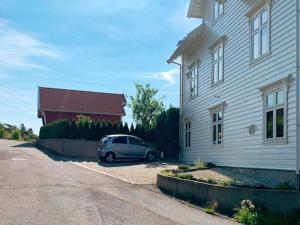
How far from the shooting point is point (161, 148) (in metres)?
30.0

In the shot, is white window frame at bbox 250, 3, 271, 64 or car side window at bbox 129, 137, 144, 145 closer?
white window frame at bbox 250, 3, 271, 64

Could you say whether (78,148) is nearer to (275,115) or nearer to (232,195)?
(275,115)

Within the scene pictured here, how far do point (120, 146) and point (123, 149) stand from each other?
10.5 inches

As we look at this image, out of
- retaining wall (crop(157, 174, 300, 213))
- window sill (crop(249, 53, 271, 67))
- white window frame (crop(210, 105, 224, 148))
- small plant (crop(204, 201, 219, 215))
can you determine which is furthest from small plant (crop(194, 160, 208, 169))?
small plant (crop(204, 201, 219, 215))

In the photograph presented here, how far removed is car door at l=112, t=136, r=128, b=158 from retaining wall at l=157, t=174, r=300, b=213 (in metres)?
13.3

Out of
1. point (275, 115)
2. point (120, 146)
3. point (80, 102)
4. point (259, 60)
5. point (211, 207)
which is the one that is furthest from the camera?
point (80, 102)

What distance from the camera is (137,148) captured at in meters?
29.3

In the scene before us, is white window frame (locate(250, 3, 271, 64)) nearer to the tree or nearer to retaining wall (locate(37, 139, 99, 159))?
retaining wall (locate(37, 139, 99, 159))

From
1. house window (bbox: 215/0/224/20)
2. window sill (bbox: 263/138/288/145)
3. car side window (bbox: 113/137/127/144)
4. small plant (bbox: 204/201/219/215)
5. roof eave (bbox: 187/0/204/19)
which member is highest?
roof eave (bbox: 187/0/204/19)

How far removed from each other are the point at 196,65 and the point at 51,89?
3362cm

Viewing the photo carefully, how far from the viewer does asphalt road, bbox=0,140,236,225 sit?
10250mm

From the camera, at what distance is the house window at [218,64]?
801 inches

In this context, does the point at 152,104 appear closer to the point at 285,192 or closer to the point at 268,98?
the point at 268,98

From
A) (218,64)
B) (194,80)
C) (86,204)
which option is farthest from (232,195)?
(194,80)
